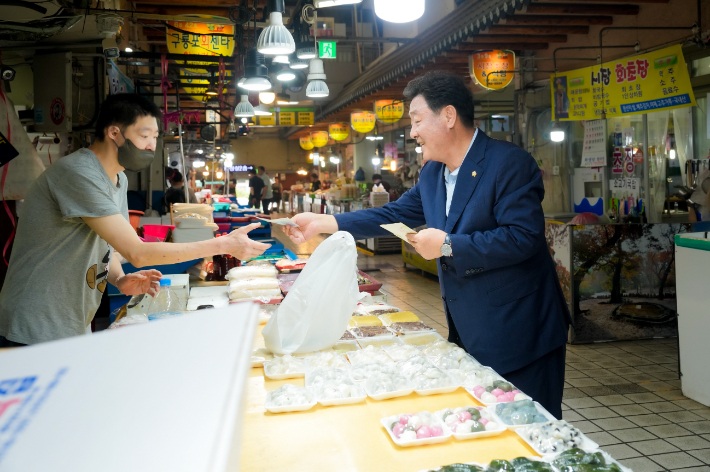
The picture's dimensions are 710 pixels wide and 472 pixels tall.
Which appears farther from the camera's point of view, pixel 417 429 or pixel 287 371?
pixel 287 371

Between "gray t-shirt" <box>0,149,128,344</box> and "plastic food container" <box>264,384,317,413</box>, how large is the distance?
3.33 feet

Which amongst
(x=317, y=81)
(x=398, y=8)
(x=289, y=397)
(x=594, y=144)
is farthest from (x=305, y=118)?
(x=289, y=397)

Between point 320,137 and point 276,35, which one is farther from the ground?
point 320,137

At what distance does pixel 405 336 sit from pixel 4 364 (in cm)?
232

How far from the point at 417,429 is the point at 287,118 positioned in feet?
65.4

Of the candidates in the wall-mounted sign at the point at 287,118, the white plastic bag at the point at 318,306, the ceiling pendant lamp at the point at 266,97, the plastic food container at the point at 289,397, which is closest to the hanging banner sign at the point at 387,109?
the ceiling pendant lamp at the point at 266,97

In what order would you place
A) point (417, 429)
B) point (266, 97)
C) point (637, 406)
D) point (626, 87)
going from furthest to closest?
point (266, 97)
point (626, 87)
point (637, 406)
point (417, 429)

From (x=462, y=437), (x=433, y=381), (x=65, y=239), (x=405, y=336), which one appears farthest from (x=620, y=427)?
(x=65, y=239)

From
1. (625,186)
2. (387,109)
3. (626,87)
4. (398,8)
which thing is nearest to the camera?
(398,8)

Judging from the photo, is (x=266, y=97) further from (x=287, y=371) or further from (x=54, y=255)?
(x=287, y=371)

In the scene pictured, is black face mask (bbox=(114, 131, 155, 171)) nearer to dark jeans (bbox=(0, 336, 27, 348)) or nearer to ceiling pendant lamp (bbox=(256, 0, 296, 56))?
dark jeans (bbox=(0, 336, 27, 348))

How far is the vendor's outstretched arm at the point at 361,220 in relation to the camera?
3.03 meters

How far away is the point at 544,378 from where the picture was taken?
8.39 ft

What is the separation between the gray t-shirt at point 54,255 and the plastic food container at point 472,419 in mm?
1555
